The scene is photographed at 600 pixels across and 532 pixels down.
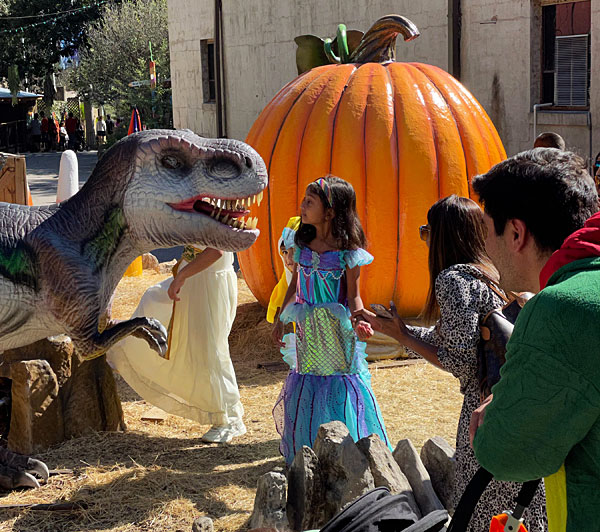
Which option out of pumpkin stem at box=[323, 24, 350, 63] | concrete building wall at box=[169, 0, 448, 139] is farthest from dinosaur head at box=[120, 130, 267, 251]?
concrete building wall at box=[169, 0, 448, 139]

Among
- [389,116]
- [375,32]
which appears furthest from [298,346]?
[375,32]

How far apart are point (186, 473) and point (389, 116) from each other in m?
3.20

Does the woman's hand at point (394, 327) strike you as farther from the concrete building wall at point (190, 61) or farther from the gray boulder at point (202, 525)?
the concrete building wall at point (190, 61)

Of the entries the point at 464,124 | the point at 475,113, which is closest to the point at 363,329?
the point at 464,124

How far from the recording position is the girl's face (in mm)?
4129

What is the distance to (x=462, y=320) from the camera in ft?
9.16

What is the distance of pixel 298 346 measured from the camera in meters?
4.28

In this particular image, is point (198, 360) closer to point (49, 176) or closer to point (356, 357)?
point (356, 357)

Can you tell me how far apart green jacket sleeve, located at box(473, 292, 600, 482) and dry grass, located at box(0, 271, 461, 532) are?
2.61 meters

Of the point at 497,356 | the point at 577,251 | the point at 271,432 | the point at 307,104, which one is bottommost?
the point at 271,432

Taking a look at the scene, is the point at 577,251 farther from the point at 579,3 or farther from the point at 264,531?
the point at 579,3

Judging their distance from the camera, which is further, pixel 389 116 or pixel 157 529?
pixel 389 116

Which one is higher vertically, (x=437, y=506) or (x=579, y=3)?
(x=579, y=3)

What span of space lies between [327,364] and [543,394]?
2814 millimetres
